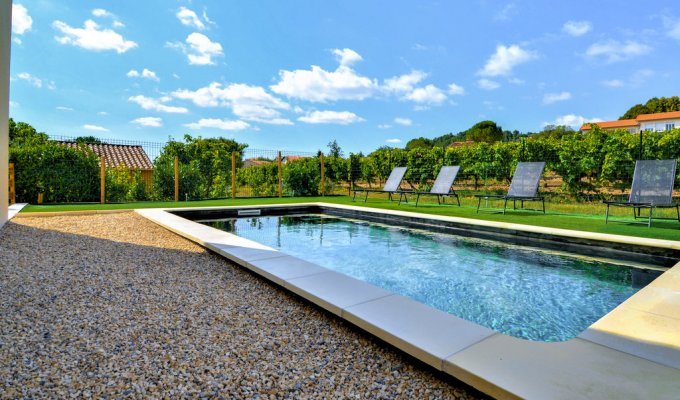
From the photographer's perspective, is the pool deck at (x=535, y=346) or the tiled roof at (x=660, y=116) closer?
the pool deck at (x=535, y=346)

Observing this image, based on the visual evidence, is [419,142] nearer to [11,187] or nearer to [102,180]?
[102,180]

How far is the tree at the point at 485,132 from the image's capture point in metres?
→ 59.5

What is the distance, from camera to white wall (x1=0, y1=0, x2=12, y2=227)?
4.88 m

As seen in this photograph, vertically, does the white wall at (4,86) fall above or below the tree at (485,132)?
Answer: below

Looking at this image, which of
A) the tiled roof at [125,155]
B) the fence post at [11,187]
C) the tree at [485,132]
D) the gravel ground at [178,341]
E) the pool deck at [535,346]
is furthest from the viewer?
the tree at [485,132]

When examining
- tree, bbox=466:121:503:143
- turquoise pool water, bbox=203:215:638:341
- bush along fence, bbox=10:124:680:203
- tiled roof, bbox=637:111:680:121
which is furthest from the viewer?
tree, bbox=466:121:503:143

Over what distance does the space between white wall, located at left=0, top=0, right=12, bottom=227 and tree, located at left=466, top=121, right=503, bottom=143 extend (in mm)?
60048

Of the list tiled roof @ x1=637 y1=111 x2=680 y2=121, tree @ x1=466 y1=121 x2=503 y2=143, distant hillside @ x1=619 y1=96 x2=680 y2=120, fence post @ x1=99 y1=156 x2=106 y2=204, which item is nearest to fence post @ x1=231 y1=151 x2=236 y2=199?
fence post @ x1=99 y1=156 x2=106 y2=204

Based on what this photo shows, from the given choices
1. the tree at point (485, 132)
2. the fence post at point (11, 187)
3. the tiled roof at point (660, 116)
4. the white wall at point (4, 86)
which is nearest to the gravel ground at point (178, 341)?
the white wall at point (4, 86)

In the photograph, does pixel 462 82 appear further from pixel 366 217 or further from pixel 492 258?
pixel 492 258

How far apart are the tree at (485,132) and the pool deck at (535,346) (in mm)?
60847

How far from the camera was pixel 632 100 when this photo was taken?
52.4 meters

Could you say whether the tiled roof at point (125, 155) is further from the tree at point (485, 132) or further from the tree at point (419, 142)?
the tree at point (485, 132)

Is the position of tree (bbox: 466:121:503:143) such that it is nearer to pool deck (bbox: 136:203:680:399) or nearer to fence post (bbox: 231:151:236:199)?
fence post (bbox: 231:151:236:199)
